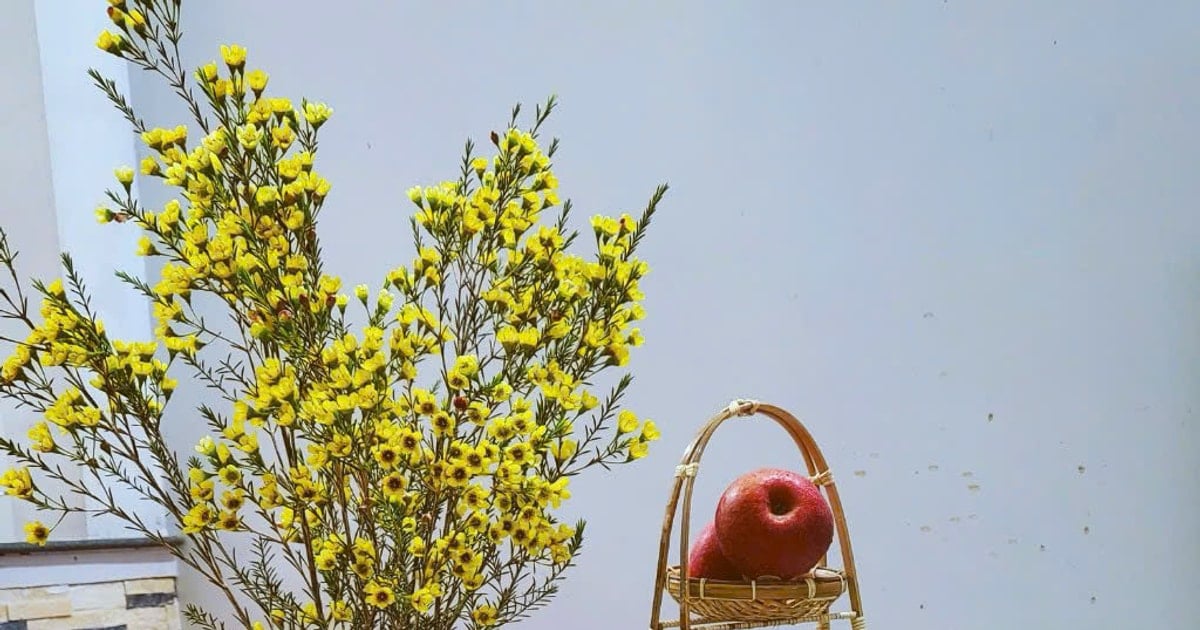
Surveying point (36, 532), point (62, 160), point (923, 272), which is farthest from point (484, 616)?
point (62, 160)

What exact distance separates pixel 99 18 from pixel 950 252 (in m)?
1.38

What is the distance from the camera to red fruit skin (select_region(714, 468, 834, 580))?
891 millimetres

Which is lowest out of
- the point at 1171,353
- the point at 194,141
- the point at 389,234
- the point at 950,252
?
the point at 1171,353

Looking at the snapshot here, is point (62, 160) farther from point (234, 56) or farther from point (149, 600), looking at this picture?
point (234, 56)

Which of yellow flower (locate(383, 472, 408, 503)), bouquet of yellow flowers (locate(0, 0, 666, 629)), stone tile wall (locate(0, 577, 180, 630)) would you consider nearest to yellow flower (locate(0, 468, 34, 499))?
bouquet of yellow flowers (locate(0, 0, 666, 629))

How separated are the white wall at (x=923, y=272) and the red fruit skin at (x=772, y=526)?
361mm

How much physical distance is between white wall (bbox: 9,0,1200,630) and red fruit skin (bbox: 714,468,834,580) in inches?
14.2

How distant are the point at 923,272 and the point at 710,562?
461mm

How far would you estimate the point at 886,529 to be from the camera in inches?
49.3

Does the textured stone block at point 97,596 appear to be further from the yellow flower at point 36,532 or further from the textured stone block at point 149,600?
the yellow flower at point 36,532

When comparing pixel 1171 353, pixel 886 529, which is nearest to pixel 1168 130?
pixel 1171 353

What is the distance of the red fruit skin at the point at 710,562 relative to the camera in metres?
0.93

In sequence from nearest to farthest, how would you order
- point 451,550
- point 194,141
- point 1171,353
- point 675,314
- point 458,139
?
point 451,550, point 1171,353, point 675,314, point 458,139, point 194,141

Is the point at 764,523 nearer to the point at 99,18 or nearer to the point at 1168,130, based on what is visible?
the point at 1168,130
